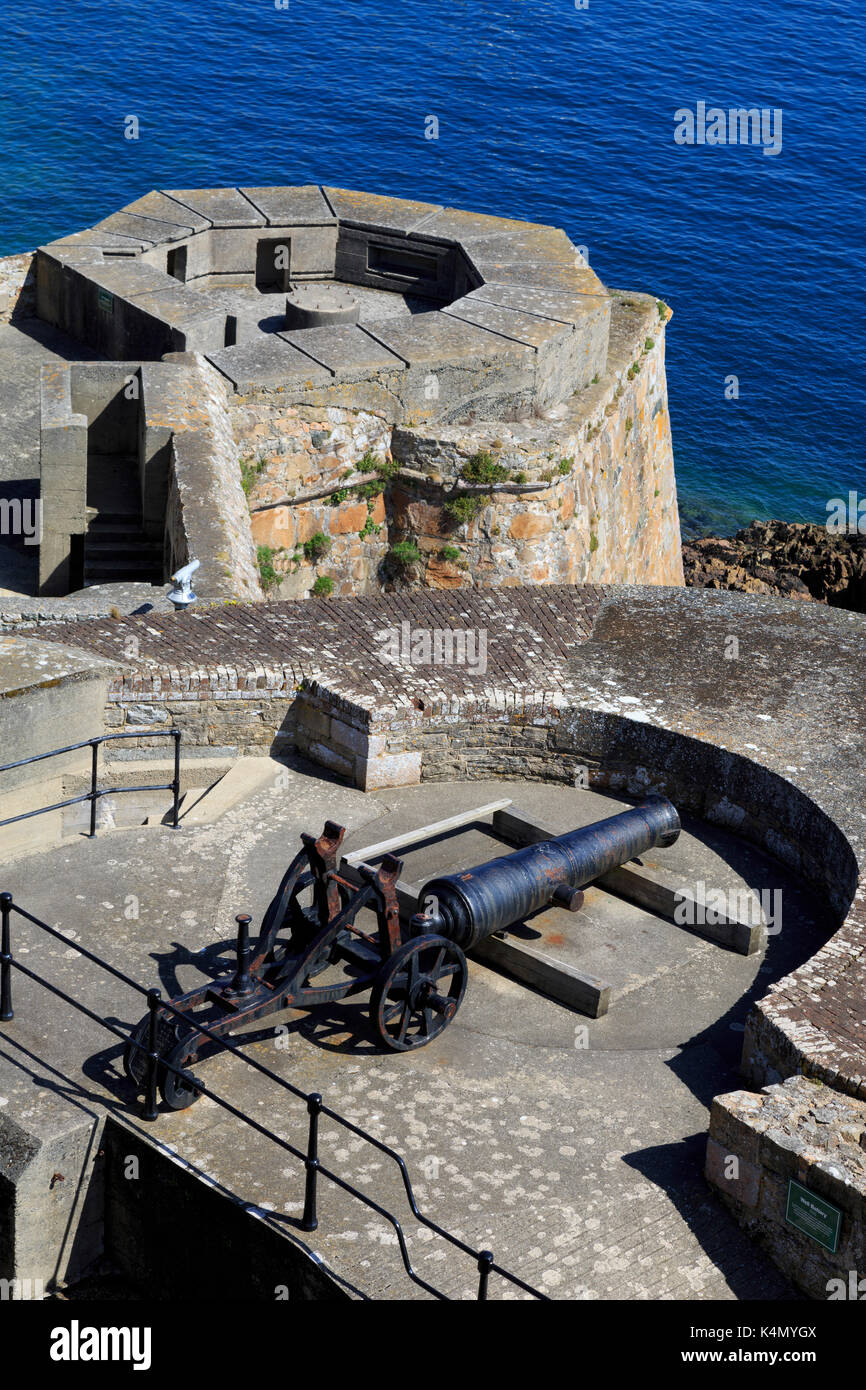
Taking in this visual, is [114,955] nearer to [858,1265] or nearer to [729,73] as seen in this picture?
[858,1265]

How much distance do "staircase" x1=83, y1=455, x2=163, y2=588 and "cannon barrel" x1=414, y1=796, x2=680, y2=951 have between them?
7.79m

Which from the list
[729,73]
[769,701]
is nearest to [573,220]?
[729,73]

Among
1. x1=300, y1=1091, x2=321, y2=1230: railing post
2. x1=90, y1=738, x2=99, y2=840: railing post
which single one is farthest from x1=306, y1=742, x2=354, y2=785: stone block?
x1=300, y1=1091, x2=321, y2=1230: railing post

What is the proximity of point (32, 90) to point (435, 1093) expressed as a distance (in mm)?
45163

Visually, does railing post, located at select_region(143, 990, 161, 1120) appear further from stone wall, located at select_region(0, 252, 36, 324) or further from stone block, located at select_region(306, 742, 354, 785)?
stone wall, located at select_region(0, 252, 36, 324)

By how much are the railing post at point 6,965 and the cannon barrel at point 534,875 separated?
1.95 metres

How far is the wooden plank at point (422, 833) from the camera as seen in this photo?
8508 millimetres

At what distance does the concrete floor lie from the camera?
637 cm

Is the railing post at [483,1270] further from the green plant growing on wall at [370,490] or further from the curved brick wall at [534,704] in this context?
the green plant growing on wall at [370,490]

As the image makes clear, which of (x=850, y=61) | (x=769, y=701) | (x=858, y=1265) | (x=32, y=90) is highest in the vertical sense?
(x=850, y=61)

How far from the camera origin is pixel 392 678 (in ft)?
32.1

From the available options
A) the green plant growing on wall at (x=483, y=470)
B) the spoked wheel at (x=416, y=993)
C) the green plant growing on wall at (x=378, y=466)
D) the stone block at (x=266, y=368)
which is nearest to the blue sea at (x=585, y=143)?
the green plant growing on wall at (x=483, y=470)

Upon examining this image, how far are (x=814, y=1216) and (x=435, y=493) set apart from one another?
38.6ft

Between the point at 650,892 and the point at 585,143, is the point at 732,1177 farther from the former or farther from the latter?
the point at 585,143
